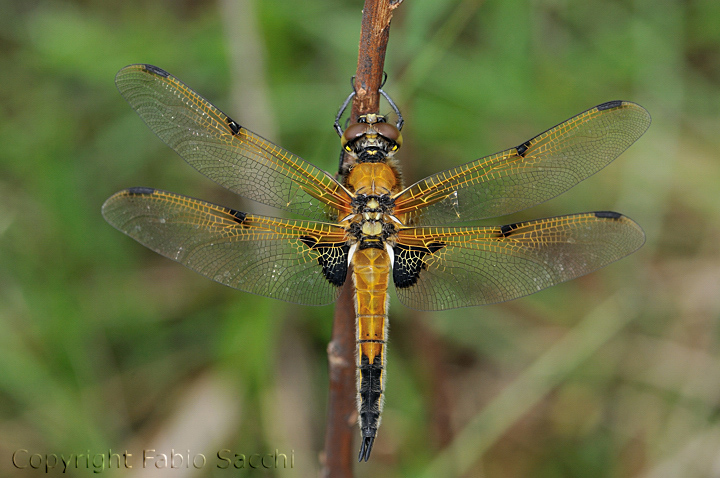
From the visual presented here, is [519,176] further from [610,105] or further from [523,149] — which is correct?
[610,105]

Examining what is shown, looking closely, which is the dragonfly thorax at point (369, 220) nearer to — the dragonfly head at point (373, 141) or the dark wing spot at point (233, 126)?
the dragonfly head at point (373, 141)

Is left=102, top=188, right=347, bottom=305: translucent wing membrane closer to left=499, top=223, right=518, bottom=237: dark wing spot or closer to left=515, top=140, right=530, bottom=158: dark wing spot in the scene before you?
left=499, top=223, right=518, bottom=237: dark wing spot

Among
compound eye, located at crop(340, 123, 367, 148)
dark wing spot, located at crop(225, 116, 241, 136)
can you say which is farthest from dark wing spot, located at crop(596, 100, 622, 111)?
dark wing spot, located at crop(225, 116, 241, 136)

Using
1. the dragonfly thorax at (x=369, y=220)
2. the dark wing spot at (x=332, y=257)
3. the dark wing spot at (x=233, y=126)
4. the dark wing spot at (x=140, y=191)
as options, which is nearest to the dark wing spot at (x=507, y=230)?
the dragonfly thorax at (x=369, y=220)

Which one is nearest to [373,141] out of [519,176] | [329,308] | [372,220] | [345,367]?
[372,220]

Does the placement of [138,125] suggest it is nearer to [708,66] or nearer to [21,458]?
[21,458]
